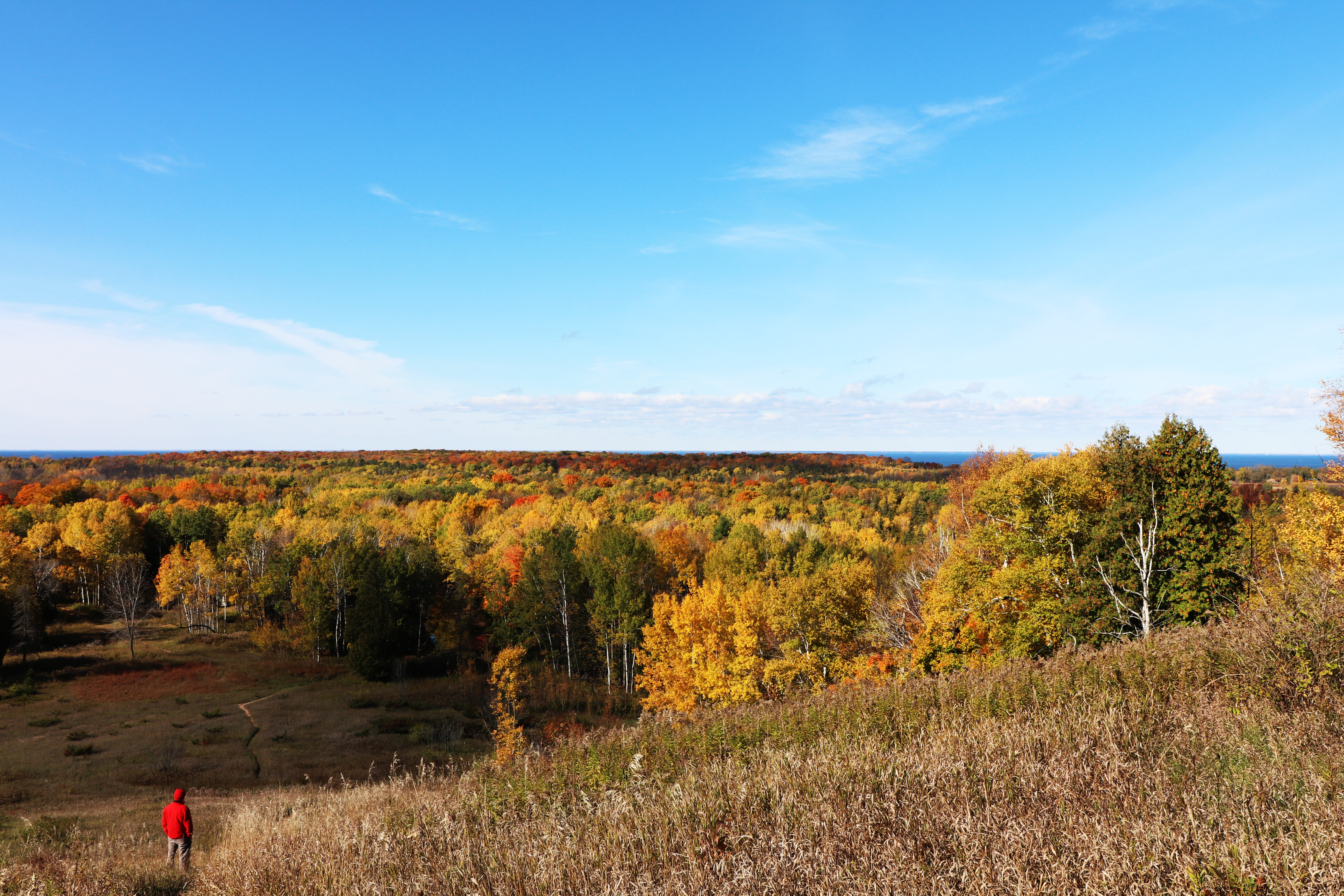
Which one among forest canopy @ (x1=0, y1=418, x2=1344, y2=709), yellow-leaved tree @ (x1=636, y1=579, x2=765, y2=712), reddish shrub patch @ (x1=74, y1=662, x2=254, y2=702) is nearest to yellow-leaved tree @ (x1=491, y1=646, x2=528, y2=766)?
forest canopy @ (x1=0, y1=418, x2=1344, y2=709)

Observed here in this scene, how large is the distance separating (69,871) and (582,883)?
813 centimetres

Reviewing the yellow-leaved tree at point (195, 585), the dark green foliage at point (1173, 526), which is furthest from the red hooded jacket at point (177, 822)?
the yellow-leaved tree at point (195, 585)

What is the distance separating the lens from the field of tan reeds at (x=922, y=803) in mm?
3791

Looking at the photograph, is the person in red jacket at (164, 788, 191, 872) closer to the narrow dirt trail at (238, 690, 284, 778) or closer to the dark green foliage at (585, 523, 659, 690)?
the narrow dirt trail at (238, 690, 284, 778)

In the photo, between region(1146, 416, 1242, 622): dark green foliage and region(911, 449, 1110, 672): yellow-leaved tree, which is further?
region(911, 449, 1110, 672): yellow-leaved tree

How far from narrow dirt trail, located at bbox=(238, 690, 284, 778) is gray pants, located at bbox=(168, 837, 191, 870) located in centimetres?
2709

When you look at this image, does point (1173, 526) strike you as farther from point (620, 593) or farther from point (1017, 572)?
point (620, 593)

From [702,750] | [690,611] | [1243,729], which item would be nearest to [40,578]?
[690,611]

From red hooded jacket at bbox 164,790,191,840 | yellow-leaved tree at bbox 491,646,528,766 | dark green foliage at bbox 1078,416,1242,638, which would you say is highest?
dark green foliage at bbox 1078,416,1242,638

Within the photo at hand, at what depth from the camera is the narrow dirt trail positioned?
1430 inches

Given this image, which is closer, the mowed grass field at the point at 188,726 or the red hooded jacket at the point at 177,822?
the red hooded jacket at the point at 177,822

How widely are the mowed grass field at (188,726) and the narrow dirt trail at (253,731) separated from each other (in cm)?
13

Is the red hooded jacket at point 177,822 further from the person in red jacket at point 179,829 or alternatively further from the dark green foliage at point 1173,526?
the dark green foliage at point 1173,526

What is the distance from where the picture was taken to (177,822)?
12742 mm
